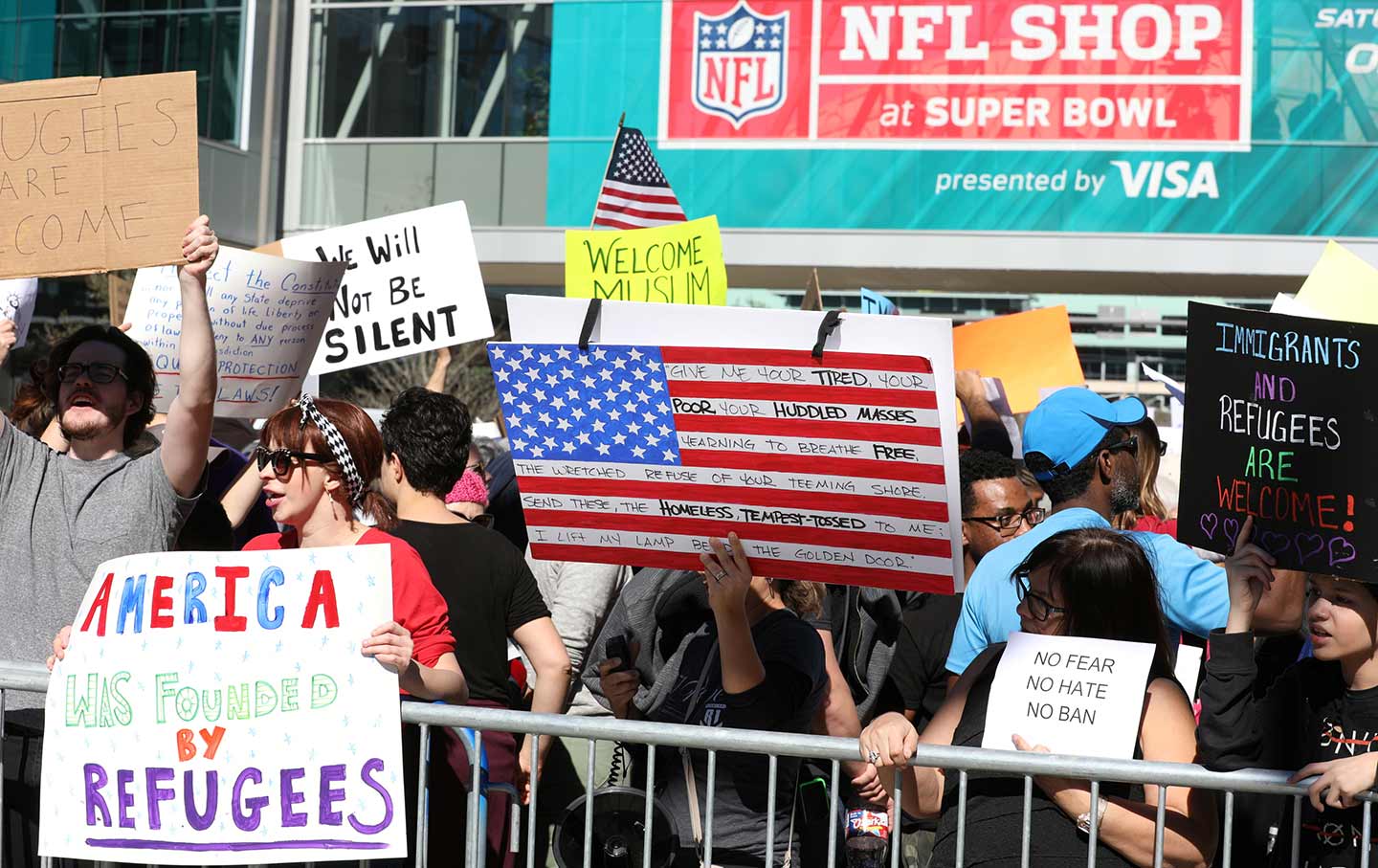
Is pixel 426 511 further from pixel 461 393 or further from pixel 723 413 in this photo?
pixel 461 393

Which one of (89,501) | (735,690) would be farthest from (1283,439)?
(89,501)

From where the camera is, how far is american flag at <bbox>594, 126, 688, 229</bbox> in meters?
8.02

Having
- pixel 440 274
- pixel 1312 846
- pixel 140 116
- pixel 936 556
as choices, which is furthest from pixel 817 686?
pixel 440 274

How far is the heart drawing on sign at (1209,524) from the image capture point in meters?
3.36

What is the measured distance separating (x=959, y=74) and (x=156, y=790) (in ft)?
64.1

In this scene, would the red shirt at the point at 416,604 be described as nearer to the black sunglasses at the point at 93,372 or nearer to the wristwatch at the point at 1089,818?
the black sunglasses at the point at 93,372

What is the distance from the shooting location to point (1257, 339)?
329 cm

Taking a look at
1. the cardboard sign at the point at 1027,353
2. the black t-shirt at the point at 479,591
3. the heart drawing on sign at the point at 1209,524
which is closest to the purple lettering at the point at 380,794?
the black t-shirt at the point at 479,591

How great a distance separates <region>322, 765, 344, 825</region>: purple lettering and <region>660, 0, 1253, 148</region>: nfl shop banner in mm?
19287

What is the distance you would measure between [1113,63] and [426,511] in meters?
18.7

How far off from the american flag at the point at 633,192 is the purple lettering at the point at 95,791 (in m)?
4.56

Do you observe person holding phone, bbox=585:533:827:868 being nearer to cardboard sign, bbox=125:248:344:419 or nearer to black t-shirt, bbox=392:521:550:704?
black t-shirt, bbox=392:521:550:704

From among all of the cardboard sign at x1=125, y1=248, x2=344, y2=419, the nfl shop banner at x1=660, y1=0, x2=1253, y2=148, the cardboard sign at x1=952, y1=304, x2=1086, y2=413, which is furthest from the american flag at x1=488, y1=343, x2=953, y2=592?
the nfl shop banner at x1=660, y1=0, x2=1253, y2=148

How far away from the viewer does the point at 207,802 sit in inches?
144
